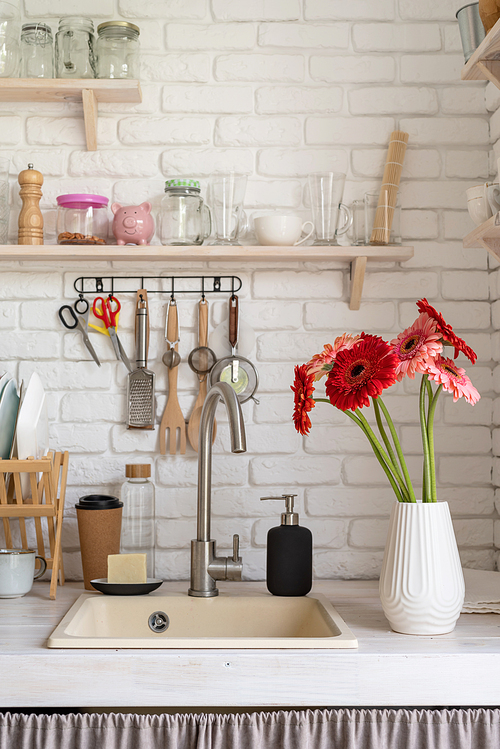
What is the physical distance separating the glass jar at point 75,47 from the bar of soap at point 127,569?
1.06m

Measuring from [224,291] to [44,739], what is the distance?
0.99 m

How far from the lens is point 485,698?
107cm

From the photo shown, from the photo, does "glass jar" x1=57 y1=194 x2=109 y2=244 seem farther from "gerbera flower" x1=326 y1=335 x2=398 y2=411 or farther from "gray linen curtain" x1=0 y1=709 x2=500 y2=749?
"gray linen curtain" x1=0 y1=709 x2=500 y2=749

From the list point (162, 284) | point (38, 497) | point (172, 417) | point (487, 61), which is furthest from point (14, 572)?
point (487, 61)

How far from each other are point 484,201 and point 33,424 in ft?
3.29

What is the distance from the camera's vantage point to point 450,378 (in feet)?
3.76

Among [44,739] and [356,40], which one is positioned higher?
[356,40]

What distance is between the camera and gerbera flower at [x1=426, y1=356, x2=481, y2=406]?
1.14m

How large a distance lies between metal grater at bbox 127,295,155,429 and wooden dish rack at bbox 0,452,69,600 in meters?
0.18

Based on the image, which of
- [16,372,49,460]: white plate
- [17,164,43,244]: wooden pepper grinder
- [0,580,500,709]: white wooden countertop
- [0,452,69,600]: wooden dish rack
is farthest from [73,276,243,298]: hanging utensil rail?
[0,580,500,709]: white wooden countertop

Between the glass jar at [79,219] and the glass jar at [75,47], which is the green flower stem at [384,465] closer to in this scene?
the glass jar at [79,219]

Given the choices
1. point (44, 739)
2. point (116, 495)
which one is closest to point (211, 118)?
point (116, 495)

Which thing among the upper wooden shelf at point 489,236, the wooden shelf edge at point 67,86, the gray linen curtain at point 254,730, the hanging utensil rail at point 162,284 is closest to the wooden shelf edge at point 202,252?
the hanging utensil rail at point 162,284

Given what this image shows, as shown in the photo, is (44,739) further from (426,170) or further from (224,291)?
(426,170)
